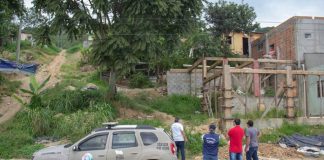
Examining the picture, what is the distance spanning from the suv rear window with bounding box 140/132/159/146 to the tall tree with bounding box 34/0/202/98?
1036 centimetres

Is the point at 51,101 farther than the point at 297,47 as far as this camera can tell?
No

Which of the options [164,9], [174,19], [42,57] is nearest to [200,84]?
[174,19]

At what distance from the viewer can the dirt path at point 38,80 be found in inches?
1026

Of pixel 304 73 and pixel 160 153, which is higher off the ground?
pixel 304 73

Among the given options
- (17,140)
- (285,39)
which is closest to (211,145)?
(17,140)

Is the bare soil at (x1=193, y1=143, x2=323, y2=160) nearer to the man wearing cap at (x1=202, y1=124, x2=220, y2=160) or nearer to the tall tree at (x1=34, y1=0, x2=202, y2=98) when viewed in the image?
the man wearing cap at (x1=202, y1=124, x2=220, y2=160)

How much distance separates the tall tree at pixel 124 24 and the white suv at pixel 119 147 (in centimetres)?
1039

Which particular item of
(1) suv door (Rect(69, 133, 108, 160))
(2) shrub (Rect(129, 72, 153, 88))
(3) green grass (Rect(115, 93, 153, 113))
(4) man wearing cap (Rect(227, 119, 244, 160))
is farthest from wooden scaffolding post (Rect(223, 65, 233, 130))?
(2) shrub (Rect(129, 72, 153, 88))

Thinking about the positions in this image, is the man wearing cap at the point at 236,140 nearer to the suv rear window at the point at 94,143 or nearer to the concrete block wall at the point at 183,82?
the suv rear window at the point at 94,143

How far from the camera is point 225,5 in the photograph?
45.0 meters

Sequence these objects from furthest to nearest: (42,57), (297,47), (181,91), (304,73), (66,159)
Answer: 1. (42,57)
2. (297,47)
3. (181,91)
4. (304,73)
5. (66,159)

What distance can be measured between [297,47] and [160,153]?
22610 millimetres

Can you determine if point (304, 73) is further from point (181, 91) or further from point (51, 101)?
point (51, 101)

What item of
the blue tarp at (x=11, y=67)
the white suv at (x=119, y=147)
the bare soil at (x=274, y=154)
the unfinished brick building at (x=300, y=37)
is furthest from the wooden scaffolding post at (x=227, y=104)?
Answer: the blue tarp at (x=11, y=67)
